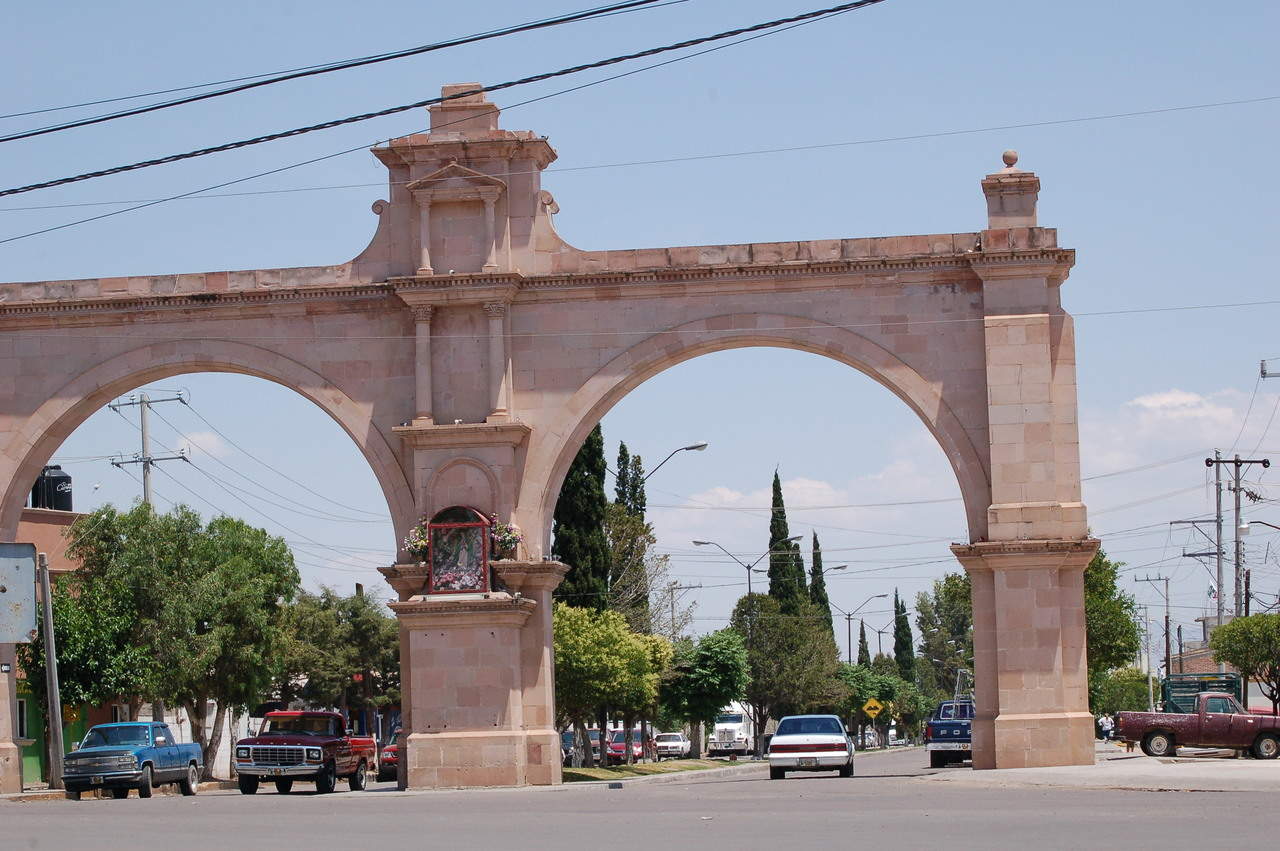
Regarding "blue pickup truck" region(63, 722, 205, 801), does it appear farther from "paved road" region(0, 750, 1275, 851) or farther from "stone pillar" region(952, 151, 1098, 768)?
"stone pillar" region(952, 151, 1098, 768)

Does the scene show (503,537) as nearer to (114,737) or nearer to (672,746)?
(114,737)

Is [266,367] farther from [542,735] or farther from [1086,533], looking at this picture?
[1086,533]

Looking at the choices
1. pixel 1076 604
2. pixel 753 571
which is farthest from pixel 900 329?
pixel 753 571

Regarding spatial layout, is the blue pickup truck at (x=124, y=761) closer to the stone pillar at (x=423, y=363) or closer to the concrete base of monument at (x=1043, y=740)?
the stone pillar at (x=423, y=363)

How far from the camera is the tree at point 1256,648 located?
181 ft

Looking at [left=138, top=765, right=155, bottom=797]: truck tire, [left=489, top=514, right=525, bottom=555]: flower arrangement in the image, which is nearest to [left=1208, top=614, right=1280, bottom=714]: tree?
[left=489, top=514, right=525, bottom=555]: flower arrangement

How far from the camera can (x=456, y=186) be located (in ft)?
88.9

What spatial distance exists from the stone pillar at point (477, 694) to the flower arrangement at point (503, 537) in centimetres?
27

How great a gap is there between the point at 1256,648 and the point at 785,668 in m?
15.4

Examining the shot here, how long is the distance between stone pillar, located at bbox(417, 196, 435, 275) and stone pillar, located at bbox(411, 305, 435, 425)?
601 millimetres

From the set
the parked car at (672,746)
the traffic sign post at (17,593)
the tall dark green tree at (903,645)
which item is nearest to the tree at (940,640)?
the tall dark green tree at (903,645)

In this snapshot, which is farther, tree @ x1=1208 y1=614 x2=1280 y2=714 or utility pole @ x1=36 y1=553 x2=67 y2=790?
tree @ x1=1208 y1=614 x2=1280 y2=714

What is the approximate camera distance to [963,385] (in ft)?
87.1

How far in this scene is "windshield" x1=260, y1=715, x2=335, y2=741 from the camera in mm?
30422
